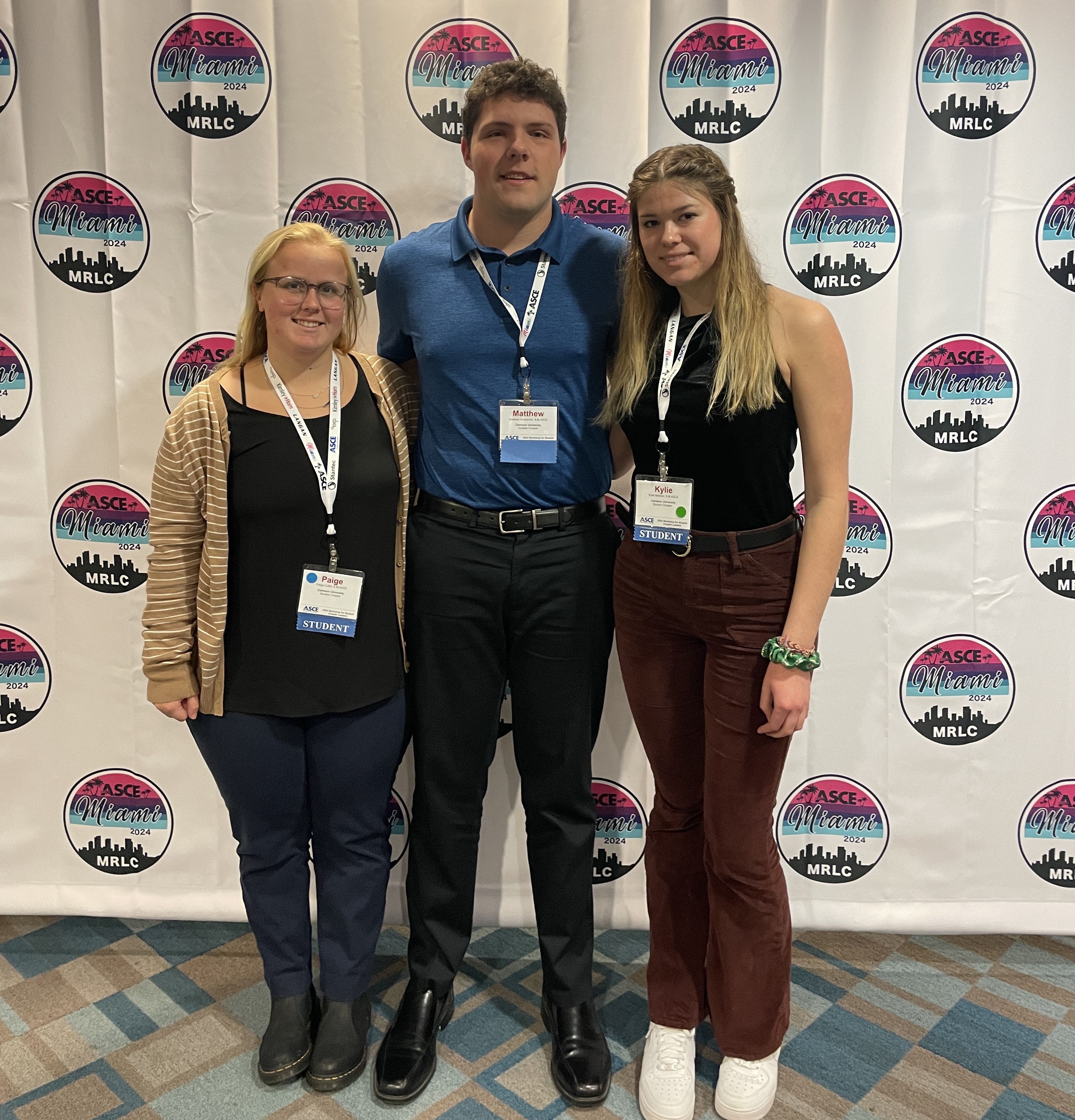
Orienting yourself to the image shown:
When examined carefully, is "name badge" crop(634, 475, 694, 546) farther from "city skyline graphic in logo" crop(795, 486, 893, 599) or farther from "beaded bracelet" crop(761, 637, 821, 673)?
"city skyline graphic in logo" crop(795, 486, 893, 599)

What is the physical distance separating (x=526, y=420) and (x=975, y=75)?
4.72 feet

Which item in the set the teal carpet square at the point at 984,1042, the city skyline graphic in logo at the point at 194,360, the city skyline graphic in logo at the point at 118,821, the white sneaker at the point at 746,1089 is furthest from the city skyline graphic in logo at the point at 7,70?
the teal carpet square at the point at 984,1042

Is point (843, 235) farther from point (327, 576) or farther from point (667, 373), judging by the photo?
point (327, 576)

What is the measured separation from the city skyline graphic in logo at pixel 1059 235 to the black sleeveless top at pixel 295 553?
66.2 inches

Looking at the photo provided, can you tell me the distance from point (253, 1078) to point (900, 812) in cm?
172

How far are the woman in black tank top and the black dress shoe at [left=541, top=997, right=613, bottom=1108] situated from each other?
0.34 ft

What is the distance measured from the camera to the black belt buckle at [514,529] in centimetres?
165

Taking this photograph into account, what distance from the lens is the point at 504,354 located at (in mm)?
1658

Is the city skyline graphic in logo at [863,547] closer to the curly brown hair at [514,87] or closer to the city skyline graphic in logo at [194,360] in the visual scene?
the curly brown hair at [514,87]

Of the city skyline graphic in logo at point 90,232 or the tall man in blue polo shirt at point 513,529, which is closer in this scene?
the tall man in blue polo shirt at point 513,529

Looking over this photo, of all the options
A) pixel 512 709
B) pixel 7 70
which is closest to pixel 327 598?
pixel 512 709

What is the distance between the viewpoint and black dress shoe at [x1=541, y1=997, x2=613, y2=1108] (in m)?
1.72

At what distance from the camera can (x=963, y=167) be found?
2.03 m

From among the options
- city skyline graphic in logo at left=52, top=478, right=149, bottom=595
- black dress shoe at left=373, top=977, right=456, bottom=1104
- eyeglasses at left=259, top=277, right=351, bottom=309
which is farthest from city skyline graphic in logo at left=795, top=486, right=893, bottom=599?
city skyline graphic in logo at left=52, top=478, right=149, bottom=595
